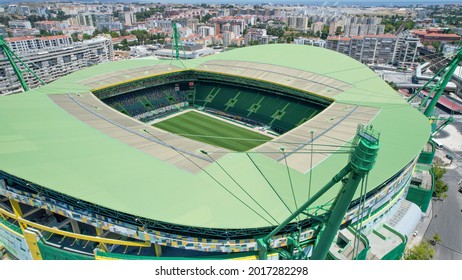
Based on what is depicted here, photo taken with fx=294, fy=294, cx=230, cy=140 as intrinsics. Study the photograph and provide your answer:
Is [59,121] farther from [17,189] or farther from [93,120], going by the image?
[17,189]

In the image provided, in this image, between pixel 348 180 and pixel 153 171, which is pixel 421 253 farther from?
pixel 153 171

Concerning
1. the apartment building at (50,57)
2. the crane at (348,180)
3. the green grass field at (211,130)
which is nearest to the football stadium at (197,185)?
the crane at (348,180)

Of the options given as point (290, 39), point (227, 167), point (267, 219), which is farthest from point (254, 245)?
point (290, 39)

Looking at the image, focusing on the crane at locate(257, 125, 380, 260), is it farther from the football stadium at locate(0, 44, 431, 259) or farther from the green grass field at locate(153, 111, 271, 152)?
the green grass field at locate(153, 111, 271, 152)

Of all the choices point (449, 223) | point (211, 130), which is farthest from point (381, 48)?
point (449, 223)

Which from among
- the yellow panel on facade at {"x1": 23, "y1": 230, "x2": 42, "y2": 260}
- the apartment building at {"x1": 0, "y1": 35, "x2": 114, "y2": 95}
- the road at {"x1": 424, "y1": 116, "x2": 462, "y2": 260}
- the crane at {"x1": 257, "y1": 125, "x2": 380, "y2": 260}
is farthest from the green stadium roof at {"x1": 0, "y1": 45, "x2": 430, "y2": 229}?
the apartment building at {"x1": 0, "y1": 35, "x2": 114, "y2": 95}
